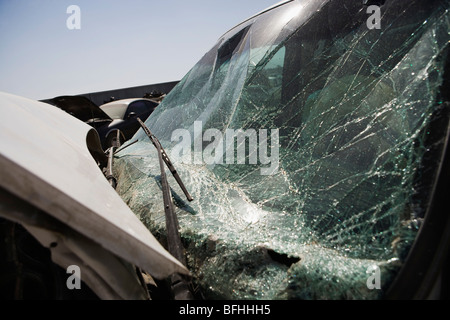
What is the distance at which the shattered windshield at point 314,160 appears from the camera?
912 millimetres

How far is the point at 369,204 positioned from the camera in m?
1.01
